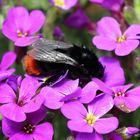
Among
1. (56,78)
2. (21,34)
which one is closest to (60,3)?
(21,34)

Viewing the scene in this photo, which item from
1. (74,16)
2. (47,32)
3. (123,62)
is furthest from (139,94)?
(74,16)

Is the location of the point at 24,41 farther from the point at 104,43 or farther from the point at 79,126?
the point at 79,126

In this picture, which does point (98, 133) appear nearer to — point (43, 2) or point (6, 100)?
point (6, 100)

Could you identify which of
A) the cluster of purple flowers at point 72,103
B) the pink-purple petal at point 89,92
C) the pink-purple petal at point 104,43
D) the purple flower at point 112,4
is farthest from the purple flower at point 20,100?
the purple flower at point 112,4

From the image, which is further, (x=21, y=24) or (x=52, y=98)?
(x=21, y=24)

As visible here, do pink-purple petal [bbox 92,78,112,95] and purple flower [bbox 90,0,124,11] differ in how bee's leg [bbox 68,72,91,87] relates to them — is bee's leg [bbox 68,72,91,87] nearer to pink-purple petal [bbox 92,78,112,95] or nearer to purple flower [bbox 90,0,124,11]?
pink-purple petal [bbox 92,78,112,95]

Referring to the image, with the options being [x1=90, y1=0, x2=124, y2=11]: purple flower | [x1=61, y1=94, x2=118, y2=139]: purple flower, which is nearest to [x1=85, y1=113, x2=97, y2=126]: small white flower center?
[x1=61, y1=94, x2=118, y2=139]: purple flower

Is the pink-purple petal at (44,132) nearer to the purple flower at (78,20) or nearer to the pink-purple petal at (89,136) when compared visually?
the pink-purple petal at (89,136)
